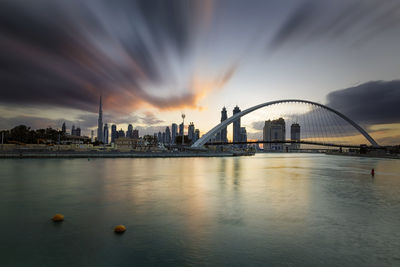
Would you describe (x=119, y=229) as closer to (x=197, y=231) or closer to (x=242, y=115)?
(x=197, y=231)

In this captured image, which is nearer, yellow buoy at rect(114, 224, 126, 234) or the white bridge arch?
yellow buoy at rect(114, 224, 126, 234)

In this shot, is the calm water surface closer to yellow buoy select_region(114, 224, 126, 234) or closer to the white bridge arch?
yellow buoy select_region(114, 224, 126, 234)

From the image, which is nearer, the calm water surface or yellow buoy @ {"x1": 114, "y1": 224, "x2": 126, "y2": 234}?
the calm water surface

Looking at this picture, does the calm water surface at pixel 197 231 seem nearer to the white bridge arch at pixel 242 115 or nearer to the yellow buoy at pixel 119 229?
the yellow buoy at pixel 119 229

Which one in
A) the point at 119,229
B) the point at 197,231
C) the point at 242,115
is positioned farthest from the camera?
the point at 242,115

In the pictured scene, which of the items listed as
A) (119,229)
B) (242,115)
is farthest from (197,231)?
(242,115)

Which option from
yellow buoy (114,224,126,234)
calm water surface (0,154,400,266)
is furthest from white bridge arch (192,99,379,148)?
yellow buoy (114,224,126,234)

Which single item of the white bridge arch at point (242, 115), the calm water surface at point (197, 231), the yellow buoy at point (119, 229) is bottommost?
the calm water surface at point (197, 231)

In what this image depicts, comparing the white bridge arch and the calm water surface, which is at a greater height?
the white bridge arch

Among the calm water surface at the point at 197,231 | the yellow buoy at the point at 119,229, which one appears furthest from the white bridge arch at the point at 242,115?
the yellow buoy at the point at 119,229

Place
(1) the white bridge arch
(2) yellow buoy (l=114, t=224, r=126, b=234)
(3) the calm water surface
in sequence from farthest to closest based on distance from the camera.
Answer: (1) the white bridge arch, (2) yellow buoy (l=114, t=224, r=126, b=234), (3) the calm water surface

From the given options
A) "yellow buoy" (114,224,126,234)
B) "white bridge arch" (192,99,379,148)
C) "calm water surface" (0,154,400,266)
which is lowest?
"calm water surface" (0,154,400,266)

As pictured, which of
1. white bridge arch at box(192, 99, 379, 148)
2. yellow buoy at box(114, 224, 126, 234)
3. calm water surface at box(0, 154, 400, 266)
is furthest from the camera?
white bridge arch at box(192, 99, 379, 148)
